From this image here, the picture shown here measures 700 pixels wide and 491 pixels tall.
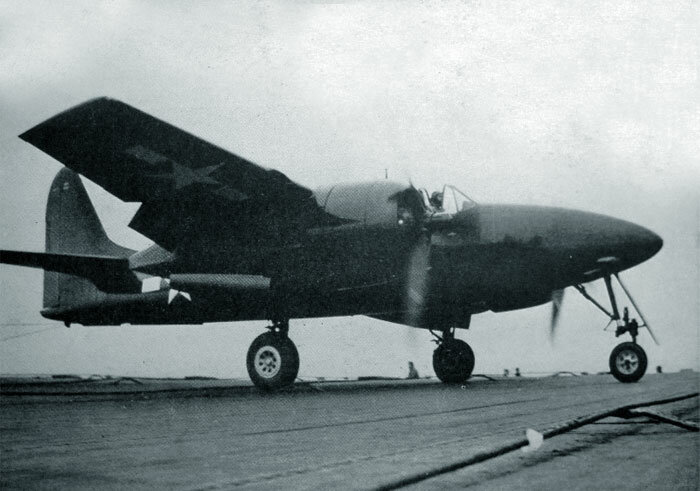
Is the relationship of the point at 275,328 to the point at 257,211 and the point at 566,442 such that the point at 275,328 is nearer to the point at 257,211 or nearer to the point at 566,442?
the point at 257,211

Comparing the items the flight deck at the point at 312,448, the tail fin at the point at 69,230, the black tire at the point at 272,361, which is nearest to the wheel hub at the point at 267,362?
the black tire at the point at 272,361

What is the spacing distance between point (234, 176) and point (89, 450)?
685cm

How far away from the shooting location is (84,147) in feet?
29.3

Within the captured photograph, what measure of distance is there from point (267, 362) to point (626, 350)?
17.6ft

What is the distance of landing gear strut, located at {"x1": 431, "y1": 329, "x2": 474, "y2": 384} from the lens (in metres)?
11.7

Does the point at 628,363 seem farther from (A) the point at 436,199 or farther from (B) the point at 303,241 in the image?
(B) the point at 303,241

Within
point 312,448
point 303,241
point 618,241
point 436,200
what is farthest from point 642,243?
point 312,448

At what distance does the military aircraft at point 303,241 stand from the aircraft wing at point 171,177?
0.06 feet

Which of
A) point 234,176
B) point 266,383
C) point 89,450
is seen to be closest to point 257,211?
point 234,176

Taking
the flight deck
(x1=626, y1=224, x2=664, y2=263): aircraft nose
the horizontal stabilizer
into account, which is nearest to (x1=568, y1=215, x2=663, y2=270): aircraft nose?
(x1=626, y1=224, x2=664, y2=263): aircraft nose

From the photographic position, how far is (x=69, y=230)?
14609mm

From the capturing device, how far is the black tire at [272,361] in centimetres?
990

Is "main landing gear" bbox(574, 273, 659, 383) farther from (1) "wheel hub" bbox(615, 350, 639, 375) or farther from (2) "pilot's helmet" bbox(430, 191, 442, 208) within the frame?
(2) "pilot's helmet" bbox(430, 191, 442, 208)

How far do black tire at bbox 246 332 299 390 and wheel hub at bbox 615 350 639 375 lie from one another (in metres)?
4.77
